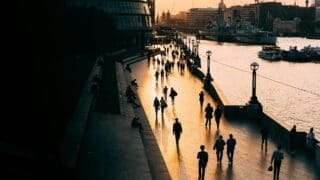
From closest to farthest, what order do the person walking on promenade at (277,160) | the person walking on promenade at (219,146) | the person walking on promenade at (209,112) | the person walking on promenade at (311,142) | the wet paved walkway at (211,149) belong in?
the person walking on promenade at (277,160) < the wet paved walkway at (211,149) < the person walking on promenade at (219,146) < the person walking on promenade at (311,142) < the person walking on promenade at (209,112)

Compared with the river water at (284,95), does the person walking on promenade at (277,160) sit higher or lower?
higher

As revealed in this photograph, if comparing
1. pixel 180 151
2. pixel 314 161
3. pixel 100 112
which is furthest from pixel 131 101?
pixel 314 161

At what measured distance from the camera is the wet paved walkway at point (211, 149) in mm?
15414

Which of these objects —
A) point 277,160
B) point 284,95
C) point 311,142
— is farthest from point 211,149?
point 284,95

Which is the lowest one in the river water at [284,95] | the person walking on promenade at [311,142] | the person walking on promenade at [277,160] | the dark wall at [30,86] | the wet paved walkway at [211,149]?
the river water at [284,95]

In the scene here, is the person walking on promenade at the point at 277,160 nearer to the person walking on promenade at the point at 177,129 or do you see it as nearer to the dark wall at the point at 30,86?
the person walking on promenade at the point at 177,129

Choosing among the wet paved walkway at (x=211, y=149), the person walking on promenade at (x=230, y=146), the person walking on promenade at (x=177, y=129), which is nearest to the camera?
the wet paved walkway at (x=211, y=149)

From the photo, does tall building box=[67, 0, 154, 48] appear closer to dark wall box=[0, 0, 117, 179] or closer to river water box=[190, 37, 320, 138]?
river water box=[190, 37, 320, 138]

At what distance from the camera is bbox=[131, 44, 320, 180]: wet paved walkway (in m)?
15.4

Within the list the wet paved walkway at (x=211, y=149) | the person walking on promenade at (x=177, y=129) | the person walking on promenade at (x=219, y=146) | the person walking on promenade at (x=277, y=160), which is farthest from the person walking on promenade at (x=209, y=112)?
the person walking on promenade at (x=277, y=160)

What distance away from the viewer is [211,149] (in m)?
18.3

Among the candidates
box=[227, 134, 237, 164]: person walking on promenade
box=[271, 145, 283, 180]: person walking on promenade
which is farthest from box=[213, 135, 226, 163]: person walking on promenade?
box=[271, 145, 283, 180]: person walking on promenade

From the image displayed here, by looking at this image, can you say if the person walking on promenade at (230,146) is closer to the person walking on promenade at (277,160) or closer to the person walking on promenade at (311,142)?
the person walking on promenade at (277,160)

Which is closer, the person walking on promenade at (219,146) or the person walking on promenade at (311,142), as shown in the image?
the person walking on promenade at (219,146)
